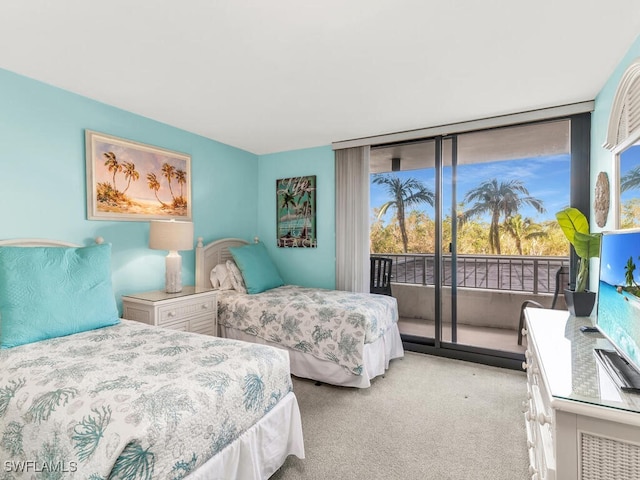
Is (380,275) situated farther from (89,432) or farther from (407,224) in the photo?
(89,432)

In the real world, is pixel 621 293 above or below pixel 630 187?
below

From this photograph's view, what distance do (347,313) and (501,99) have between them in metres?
2.17

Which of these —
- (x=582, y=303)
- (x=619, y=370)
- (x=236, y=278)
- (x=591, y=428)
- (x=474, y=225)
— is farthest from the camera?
(x=474, y=225)

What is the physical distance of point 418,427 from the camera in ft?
7.08

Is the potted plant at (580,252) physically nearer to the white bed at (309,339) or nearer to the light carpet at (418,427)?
the light carpet at (418,427)

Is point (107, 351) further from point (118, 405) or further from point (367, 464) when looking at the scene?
point (367, 464)

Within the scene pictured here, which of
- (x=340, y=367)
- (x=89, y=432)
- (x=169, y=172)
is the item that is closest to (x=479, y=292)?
(x=340, y=367)

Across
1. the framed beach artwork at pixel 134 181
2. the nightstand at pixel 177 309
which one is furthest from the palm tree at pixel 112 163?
the nightstand at pixel 177 309

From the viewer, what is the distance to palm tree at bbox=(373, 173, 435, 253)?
4031 mm

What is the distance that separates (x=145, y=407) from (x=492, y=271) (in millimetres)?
4574

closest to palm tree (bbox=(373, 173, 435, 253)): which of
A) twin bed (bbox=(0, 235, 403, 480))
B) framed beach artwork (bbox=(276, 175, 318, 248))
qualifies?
framed beach artwork (bbox=(276, 175, 318, 248))

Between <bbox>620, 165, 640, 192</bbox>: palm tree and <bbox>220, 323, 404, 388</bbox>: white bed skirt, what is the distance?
1989 mm

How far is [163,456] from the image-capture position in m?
1.09

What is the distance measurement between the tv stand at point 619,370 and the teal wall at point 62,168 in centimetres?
319
